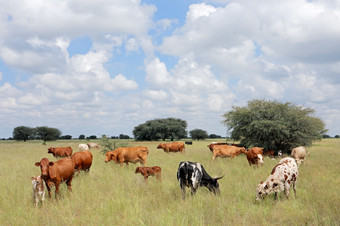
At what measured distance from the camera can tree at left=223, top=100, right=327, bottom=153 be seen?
928 inches

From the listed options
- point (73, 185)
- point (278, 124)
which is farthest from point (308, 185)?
point (278, 124)

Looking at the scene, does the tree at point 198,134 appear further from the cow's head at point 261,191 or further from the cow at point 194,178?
the cow's head at point 261,191

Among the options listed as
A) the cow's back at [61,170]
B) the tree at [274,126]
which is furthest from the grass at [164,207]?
the tree at [274,126]

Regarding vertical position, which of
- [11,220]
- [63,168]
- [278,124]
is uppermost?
[278,124]

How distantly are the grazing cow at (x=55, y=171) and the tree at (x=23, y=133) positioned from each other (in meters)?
96.6

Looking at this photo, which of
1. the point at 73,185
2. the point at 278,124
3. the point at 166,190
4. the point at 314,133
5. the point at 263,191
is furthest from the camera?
the point at 314,133

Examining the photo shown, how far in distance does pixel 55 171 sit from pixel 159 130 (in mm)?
67780

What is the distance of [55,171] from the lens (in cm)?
799

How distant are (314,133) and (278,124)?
4439 millimetres

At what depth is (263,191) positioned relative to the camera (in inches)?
305

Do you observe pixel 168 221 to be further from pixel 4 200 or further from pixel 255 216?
pixel 4 200

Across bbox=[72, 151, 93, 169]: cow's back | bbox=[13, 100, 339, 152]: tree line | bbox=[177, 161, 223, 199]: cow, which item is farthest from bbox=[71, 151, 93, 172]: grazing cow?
bbox=[13, 100, 339, 152]: tree line

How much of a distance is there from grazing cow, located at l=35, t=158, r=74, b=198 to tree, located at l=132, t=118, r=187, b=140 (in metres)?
65.7

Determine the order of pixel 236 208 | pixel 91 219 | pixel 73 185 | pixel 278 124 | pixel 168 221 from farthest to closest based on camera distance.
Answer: pixel 278 124
pixel 73 185
pixel 236 208
pixel 91 219
pixel 168 221
